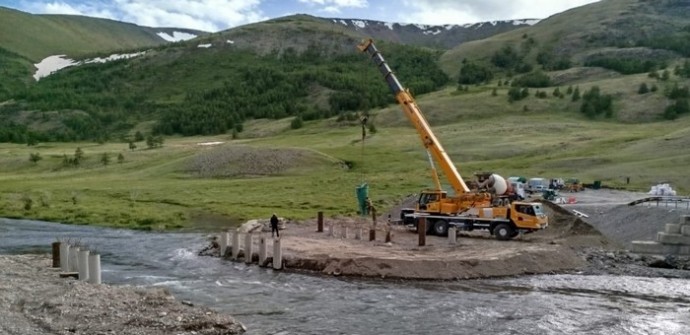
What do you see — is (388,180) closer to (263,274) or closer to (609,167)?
(609,167)

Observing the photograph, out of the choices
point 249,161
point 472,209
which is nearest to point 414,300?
point 472,209

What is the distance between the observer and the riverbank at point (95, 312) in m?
24.2

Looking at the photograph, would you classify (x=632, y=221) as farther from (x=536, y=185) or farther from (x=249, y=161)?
(x=249, y=161)

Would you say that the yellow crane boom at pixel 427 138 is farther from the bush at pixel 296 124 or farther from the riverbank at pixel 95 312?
the bush at pixel 296 124

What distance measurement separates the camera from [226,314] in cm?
2891

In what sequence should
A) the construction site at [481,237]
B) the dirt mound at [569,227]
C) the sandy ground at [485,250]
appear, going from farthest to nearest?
the dirt mound at [569,227] < the construction site at [481,237] < the sandy ground at [485,250]

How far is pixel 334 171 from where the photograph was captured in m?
104

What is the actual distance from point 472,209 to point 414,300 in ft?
68.3

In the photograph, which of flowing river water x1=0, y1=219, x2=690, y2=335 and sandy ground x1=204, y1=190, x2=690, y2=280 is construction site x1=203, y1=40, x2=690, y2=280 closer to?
sandy ground x1=204, y1=190, x2=690, y2=280

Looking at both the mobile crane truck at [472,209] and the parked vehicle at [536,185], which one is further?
the parked vehicle at [536,185]

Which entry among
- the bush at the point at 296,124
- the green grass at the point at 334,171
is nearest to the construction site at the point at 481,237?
the green grass at the point at 334,171

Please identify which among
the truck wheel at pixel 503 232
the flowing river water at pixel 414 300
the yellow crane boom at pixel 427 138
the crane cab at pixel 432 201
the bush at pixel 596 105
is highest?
the bush at pixel 596 105

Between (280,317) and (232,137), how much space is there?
157 metres

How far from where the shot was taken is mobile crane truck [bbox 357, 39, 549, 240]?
50.9 m
